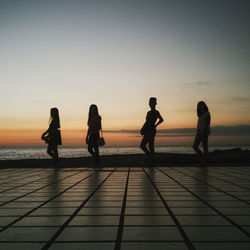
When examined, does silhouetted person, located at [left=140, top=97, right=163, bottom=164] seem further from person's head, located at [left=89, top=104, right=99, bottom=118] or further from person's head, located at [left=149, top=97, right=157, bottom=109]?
person's head, located at [left=89, top=104, right=99, bottom=118]

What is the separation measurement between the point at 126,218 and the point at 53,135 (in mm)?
6891

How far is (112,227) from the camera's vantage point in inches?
A: 107

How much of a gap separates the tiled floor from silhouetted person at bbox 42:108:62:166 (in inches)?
176

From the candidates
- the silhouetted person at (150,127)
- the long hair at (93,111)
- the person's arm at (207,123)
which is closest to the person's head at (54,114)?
the long hair at (93,111)

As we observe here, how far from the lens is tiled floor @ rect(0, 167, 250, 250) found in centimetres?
231

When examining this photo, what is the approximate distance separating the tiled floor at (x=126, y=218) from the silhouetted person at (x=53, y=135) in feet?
14.6

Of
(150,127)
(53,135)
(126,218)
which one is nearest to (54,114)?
(53,135)

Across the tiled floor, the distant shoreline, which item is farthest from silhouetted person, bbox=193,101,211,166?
the tiled floor

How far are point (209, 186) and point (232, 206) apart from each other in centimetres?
164

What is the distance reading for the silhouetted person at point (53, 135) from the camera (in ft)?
31.4

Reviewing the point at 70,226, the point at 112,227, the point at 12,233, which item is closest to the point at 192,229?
the point at 112,227

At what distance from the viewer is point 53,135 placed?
9.60 meters

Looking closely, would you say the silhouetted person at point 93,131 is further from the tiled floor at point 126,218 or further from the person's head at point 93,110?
the tiled floor at point 126,218

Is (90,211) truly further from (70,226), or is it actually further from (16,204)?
(16,204)
